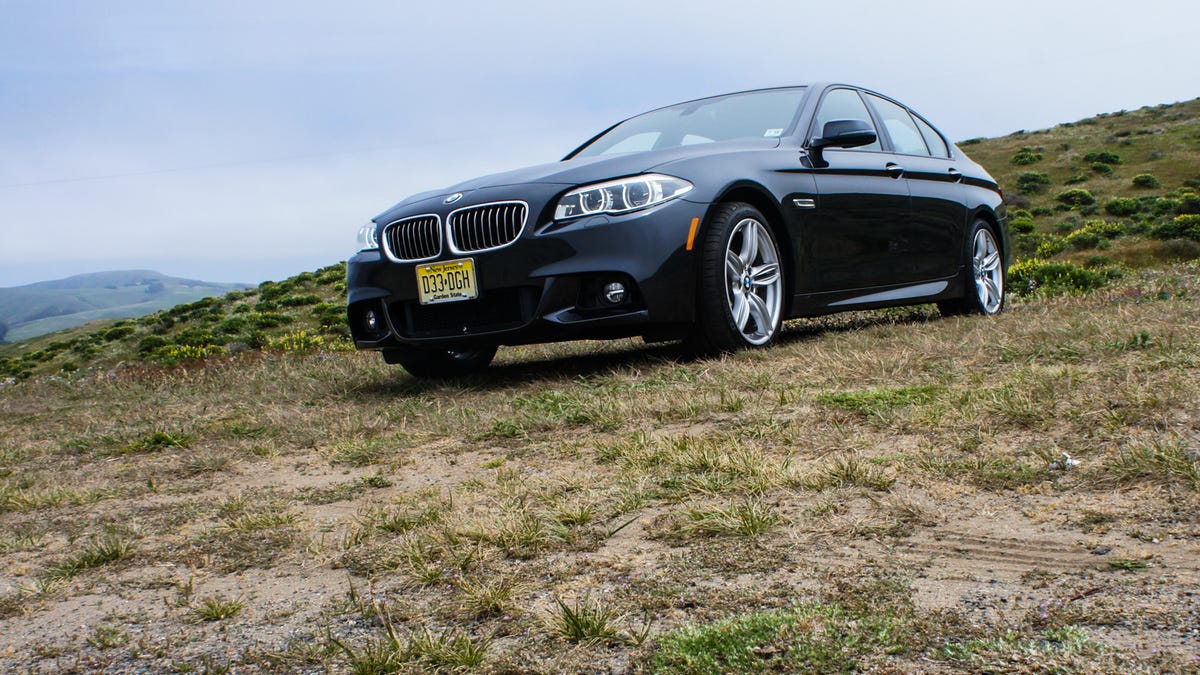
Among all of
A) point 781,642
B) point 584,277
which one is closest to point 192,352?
point 584,277

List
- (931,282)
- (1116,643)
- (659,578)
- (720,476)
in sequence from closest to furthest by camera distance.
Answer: (1116,643), (659,578), (720,476), (931,282)

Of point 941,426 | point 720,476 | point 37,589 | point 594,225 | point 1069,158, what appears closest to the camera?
point 37,589

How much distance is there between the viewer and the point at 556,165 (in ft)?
17.7

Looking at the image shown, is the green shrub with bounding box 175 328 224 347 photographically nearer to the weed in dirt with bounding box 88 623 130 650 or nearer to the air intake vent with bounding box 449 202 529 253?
the air intake vent with bounding box 449 202 529 253

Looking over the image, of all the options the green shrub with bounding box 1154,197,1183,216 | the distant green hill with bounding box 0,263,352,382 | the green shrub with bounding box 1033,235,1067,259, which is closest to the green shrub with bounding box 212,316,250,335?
the distant green hill with bounding box 0,263,352,382

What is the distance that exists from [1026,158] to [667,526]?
46185 mm

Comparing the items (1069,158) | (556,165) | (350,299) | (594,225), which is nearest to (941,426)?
(594,225)

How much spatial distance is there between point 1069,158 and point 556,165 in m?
43.1

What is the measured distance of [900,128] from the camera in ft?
22.7

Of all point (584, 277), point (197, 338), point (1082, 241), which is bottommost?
point (1082, 241)

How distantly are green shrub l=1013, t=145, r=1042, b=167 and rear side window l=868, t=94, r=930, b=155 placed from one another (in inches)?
1579

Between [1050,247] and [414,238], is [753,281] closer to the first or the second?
[414,238]

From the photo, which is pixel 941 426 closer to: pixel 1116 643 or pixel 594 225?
pixel 1116 643

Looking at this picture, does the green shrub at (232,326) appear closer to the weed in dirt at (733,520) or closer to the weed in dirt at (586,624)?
the weed in dirt at (733,520)
